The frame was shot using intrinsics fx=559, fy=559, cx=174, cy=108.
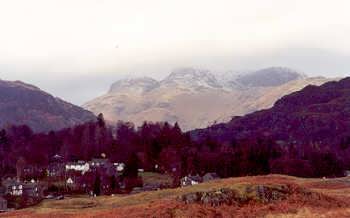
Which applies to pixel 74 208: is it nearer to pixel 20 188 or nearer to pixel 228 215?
pixel 228 215

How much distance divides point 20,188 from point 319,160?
10051 cm

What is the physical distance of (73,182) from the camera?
6486 inches

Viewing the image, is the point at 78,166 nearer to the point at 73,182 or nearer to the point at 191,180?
the point at 73,182

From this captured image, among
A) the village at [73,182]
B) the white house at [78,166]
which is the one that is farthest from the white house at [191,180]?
the white house at [78,166]

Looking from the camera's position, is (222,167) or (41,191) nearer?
(41,191)

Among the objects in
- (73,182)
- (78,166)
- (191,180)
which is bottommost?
(191,180)

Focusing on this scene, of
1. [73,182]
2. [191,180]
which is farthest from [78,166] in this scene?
[191,180]

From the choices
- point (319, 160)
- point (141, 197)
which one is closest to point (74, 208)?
point (141, 197)

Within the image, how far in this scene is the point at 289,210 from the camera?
54.4 m

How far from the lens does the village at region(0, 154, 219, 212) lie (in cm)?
14338

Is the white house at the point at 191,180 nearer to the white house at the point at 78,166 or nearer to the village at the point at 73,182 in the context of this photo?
the village at the point at 73,182

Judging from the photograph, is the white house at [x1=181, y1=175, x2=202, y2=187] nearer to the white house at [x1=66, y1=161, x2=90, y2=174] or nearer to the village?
the village

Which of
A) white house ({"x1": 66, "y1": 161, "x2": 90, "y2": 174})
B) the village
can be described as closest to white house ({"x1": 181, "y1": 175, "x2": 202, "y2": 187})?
the village

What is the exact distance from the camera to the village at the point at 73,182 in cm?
14338
